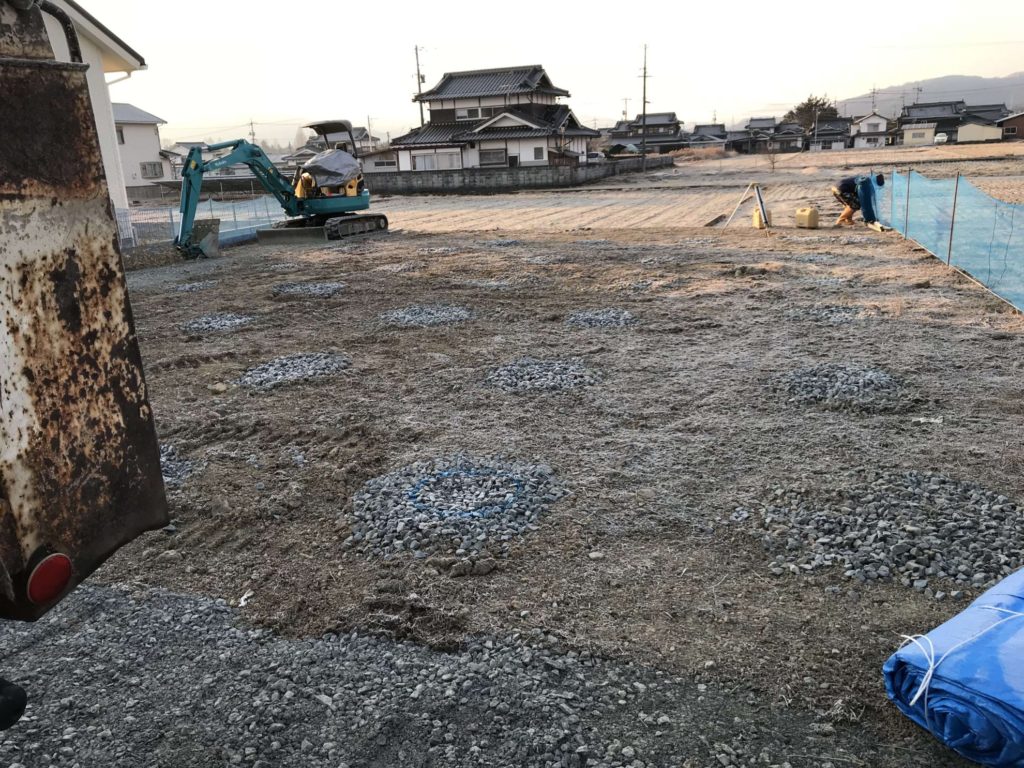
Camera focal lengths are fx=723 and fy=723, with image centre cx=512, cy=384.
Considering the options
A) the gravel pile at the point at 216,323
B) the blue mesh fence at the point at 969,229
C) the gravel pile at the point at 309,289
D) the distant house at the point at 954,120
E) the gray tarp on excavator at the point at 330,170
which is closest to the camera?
the blue mesh fence at the point at 969,229

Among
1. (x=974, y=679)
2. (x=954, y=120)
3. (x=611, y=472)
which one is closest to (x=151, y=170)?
(x=611, y=472)

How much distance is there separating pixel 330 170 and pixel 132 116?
3196 cm

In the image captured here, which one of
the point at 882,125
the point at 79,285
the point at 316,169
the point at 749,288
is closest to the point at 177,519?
the point at 79,285

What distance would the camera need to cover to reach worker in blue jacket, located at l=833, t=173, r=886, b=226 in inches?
668

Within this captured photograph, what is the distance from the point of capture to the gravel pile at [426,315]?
381 inches

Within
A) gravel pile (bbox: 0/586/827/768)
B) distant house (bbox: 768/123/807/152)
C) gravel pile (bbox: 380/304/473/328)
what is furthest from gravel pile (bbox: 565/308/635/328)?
distant house (bbox: 768/123/807/152)

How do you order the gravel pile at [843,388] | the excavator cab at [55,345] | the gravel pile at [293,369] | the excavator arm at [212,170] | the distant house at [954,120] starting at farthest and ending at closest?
the distant house at [954,120] → the excavator arm at [212,170] → the gravel pile at [293,369] → the gravel pile at [843,388] → the excavator cab at [55,345]

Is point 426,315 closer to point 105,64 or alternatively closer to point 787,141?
point 105,64

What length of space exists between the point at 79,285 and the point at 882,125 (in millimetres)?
102080

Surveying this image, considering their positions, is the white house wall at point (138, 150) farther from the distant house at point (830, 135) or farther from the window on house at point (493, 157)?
the distant house at point (830, 135)

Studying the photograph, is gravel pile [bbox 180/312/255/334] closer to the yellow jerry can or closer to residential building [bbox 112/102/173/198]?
the yellow jerry can

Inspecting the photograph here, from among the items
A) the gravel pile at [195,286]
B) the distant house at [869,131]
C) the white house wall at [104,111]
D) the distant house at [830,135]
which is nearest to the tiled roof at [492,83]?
the white house wall at [104,111]

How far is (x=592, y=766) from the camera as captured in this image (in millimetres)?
2654

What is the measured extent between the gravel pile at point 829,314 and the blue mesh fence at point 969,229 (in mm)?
2000
